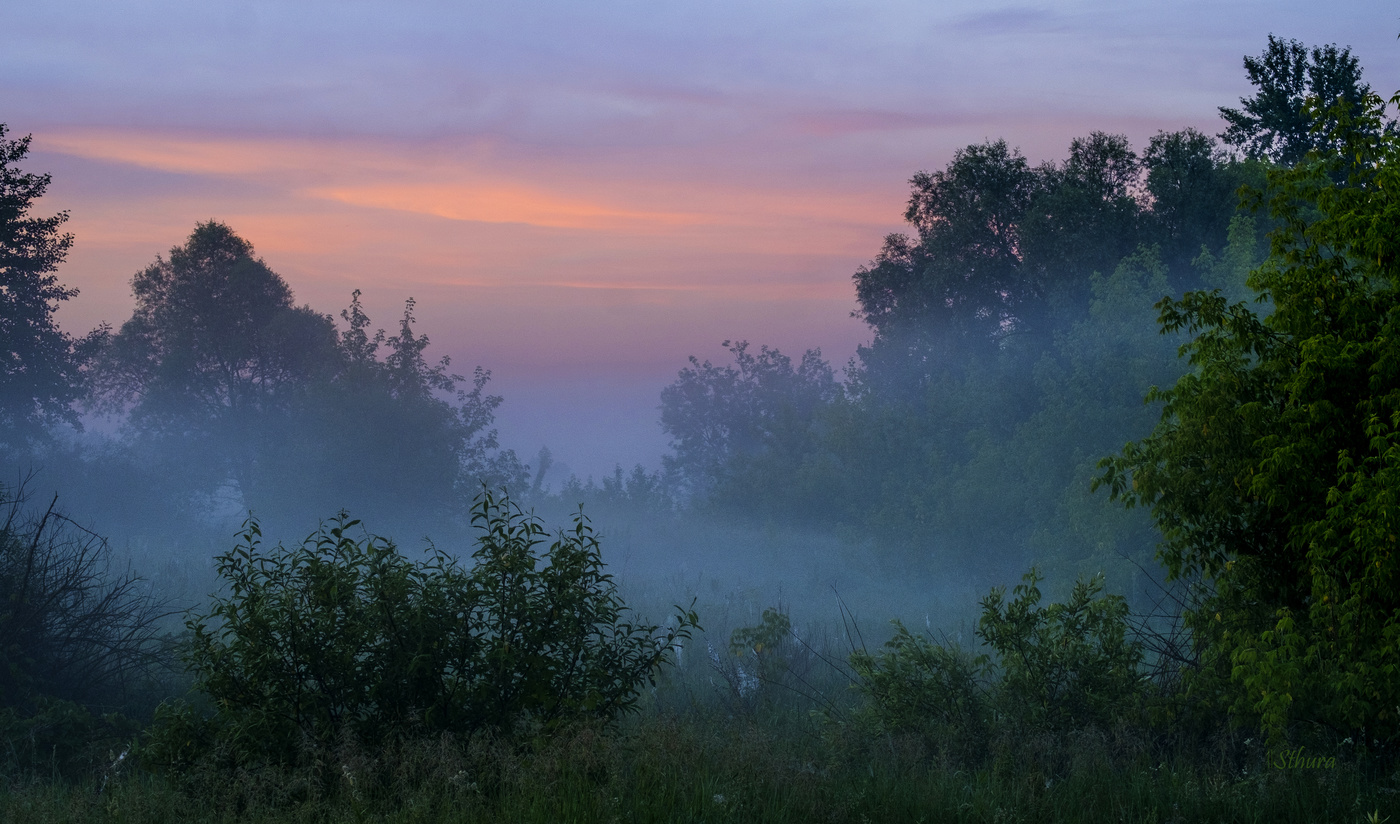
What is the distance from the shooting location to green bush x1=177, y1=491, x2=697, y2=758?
757 centimetres

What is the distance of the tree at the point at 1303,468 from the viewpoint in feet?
24.9

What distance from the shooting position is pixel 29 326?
113 ft

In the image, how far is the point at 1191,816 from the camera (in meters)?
6.98

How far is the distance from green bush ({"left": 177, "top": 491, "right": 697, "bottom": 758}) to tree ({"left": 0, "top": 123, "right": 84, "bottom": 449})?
107 ft

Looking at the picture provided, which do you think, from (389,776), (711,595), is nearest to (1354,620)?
(389,776)

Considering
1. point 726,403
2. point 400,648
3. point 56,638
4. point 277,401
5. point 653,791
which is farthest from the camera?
point 726,403

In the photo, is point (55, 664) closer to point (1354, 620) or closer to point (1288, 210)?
point (1354, 620)

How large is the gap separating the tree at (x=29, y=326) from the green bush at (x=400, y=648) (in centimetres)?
3249

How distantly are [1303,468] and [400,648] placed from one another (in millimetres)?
7217

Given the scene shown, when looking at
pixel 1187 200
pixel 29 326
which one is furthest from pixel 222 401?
pixel 1187 200

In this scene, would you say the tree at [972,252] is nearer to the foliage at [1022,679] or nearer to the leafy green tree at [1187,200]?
the leafy green tree at [1187,200]

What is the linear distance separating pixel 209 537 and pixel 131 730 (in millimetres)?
31790

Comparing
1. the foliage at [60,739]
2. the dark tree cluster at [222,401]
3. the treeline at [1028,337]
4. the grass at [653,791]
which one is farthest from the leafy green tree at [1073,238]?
the foliage at [60,739]

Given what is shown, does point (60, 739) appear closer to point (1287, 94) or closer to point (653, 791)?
point (653, 791)
